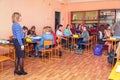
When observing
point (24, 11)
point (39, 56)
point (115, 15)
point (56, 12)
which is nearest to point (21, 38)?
point (39, 56)

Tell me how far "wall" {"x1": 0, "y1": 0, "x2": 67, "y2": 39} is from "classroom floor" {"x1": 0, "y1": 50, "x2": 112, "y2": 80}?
170 cm

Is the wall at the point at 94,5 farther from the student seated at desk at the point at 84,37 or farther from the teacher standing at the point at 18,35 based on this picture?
the teacher standing at the point at 18,35

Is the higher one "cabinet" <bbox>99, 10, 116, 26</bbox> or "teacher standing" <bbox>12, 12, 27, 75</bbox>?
"cabinet" <bbox>99, 10, 116, 26</bbox>

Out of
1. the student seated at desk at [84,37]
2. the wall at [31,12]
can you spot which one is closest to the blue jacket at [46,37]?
the wall at [31,12]

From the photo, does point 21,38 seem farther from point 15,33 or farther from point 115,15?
point 115,15

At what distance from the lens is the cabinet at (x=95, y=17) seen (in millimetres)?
9945

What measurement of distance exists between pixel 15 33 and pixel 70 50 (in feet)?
13.3

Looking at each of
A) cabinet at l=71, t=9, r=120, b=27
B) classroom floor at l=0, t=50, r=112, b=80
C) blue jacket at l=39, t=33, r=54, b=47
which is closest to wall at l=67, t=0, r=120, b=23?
cabinet at l=71, t=9, r=120, b=27

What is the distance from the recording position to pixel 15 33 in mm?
4000

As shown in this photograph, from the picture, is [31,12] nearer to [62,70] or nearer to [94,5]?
[62,70]

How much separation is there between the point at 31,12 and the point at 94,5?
432 cm

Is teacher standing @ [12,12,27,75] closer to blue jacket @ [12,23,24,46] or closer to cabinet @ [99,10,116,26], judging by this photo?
blue jacket @ [12,23,24,46]

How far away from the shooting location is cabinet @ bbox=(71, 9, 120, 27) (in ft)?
32.6

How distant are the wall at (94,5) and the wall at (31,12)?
591 millimetres
